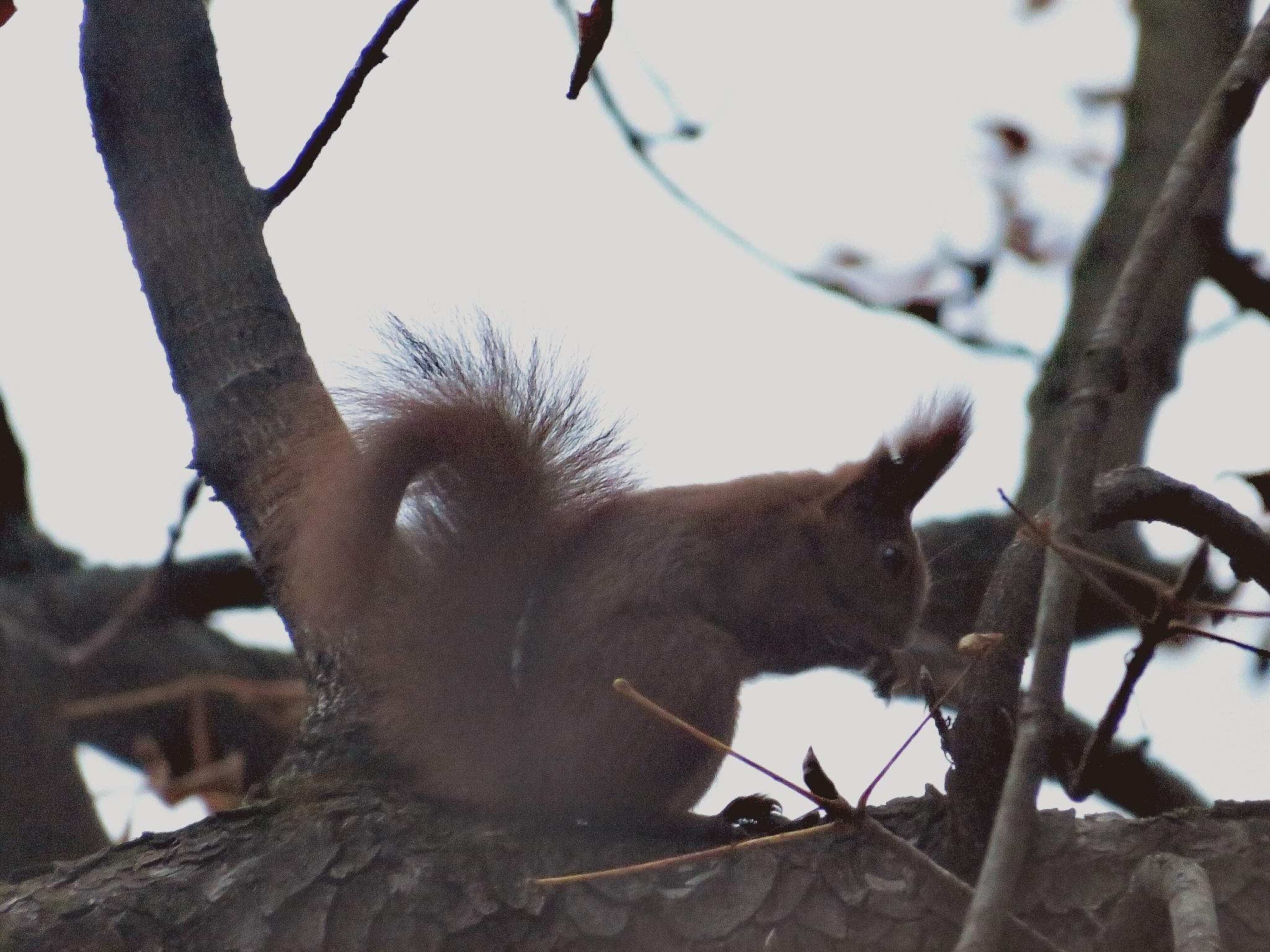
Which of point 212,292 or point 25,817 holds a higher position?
point 212,292

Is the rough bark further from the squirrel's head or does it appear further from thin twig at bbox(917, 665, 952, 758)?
the squirrel's head

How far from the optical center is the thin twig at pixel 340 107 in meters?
2.29

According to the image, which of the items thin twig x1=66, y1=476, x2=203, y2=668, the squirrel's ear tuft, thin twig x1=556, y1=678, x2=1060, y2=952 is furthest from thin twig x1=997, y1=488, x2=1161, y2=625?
thin twig x1=66, y1=476, x2=203, y2=668

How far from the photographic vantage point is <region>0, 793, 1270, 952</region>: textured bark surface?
1.75 meters

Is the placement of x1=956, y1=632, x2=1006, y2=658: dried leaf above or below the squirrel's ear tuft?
below

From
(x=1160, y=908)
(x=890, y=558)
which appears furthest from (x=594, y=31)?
(x=890, y=558)

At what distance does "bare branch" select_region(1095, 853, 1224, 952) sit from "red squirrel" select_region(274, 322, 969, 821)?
775mm

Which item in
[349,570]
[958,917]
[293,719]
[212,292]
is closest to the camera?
[958,917]

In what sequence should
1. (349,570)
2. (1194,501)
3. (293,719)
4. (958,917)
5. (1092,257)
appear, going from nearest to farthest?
1. (958,917)
2. (1194,501)
3. (349,570)
4. (1092,257)
5. (293,719)

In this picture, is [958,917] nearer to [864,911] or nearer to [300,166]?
[864,911]

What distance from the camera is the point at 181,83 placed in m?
2.62

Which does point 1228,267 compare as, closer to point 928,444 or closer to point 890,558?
point 928,444

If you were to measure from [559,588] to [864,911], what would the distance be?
0.79 meters

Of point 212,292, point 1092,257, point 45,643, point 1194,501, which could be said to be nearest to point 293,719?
point 45,643
